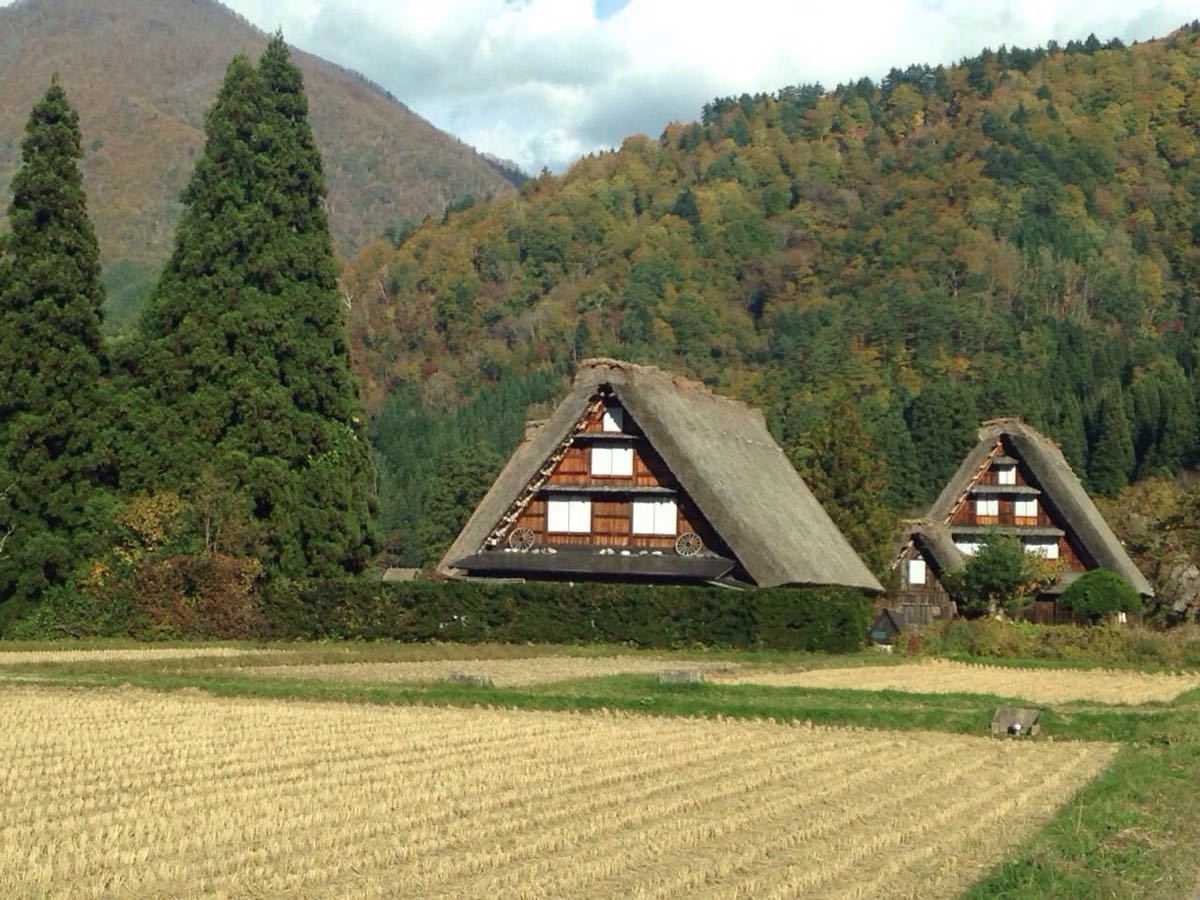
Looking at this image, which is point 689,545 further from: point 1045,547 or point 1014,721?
point 1045,547

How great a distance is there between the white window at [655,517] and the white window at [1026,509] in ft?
96.4

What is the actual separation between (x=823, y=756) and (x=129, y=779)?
8.36m

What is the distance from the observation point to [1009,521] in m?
75.1

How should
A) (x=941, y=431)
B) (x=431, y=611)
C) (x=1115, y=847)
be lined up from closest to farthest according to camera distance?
(x=1115, y=847) → (x=431, y=611) → (x=941, y=431)

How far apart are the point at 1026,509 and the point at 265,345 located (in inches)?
1535

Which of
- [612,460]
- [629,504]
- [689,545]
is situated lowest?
[689,545]

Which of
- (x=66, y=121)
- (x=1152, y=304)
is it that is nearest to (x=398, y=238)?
(x=1152, y=304)

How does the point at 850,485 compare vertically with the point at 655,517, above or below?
above

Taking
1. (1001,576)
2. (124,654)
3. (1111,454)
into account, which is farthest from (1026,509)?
(124,654)

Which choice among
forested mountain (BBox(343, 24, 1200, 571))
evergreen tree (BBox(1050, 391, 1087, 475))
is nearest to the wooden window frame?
forested mountain (BBox(343, 24, 1200, 571))

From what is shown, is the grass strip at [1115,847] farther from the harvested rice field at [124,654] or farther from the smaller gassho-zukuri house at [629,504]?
the smaller gassho-zukuri house at [629,504]

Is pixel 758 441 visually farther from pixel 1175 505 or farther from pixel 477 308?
pixel 477 308

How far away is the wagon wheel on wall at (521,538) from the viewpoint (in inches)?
2051

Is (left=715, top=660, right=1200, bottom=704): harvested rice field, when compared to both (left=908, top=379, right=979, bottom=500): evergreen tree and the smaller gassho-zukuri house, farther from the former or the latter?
(left=908, top=379, right=979, bottom=500): evergreen tree
